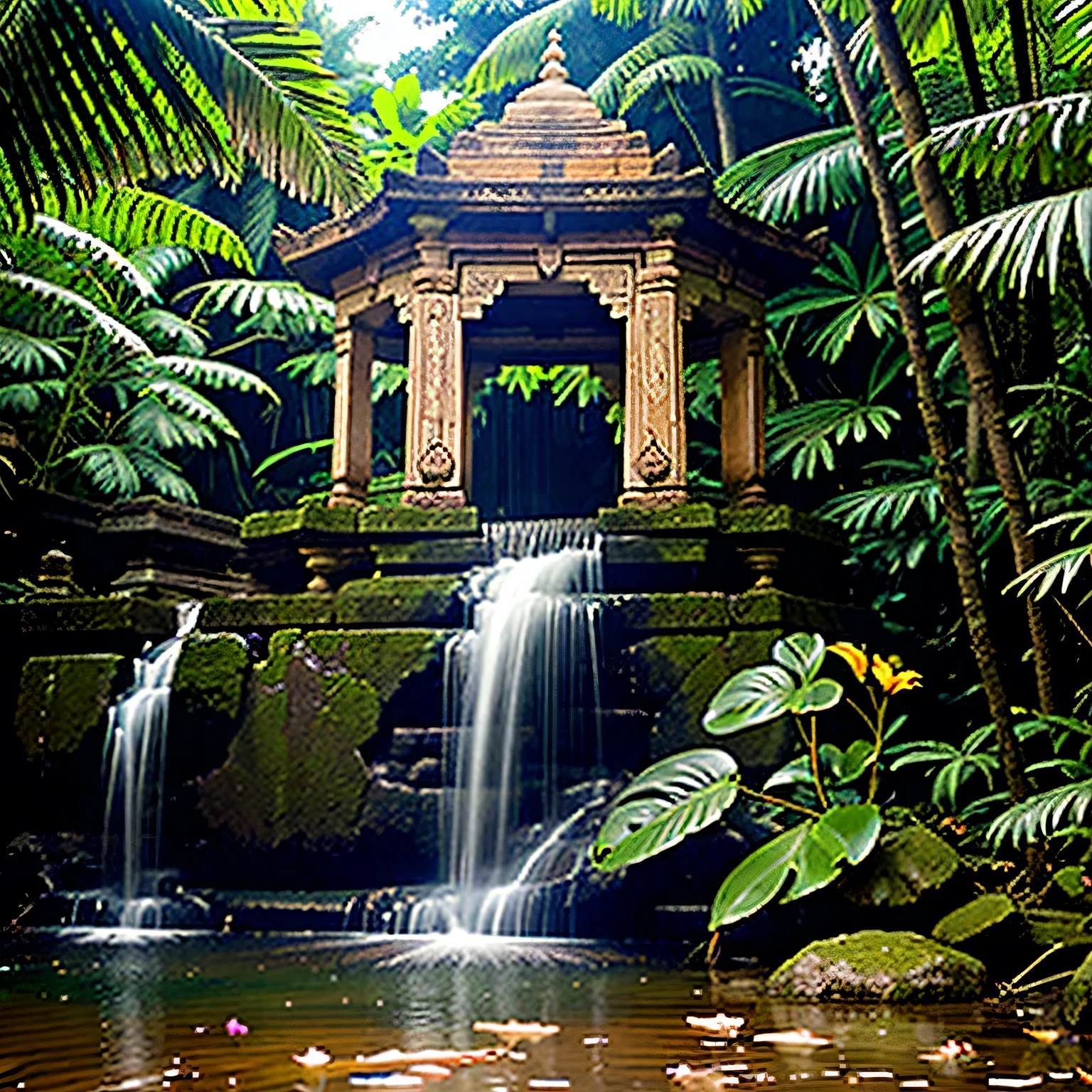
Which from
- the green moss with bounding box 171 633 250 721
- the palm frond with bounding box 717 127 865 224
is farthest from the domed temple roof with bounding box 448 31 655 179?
the green moss with bounding box 171 633 250 721

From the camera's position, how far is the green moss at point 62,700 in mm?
7250

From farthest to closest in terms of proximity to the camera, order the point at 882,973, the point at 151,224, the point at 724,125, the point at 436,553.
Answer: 1. the point at 724,125
2. the point at 151,224
3. the point at 436,553
4. the point at 882,973

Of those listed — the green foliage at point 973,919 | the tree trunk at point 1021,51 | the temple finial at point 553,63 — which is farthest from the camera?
the temple finial at point 553,63

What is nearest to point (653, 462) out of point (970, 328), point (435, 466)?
point (435, 466)

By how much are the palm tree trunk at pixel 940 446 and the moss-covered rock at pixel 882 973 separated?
1263mm

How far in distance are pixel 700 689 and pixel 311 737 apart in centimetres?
215

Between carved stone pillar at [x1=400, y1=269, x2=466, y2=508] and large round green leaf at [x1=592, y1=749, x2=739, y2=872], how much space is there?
118 inches

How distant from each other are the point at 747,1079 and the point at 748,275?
6935 mm

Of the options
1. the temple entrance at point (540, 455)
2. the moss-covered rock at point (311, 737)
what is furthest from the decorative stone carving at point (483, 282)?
the temple entrance at point (540, 455)

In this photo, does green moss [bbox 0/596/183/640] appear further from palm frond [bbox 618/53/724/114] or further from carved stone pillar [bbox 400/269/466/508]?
palm frond [bbox 618/53/724/114]

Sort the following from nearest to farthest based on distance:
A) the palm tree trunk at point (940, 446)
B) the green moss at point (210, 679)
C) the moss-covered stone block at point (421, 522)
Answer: the palm tree trunk at point (940, 446)
the green moss at point (210, 679)
the moss-covered stone block at point (421, 522)

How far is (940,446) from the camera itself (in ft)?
17.6

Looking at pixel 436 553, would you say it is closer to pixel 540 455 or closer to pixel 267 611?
pixel 267 611

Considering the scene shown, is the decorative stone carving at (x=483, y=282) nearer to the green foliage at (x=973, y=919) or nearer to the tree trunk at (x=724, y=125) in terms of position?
the green foliage at (x=973, y=919)
